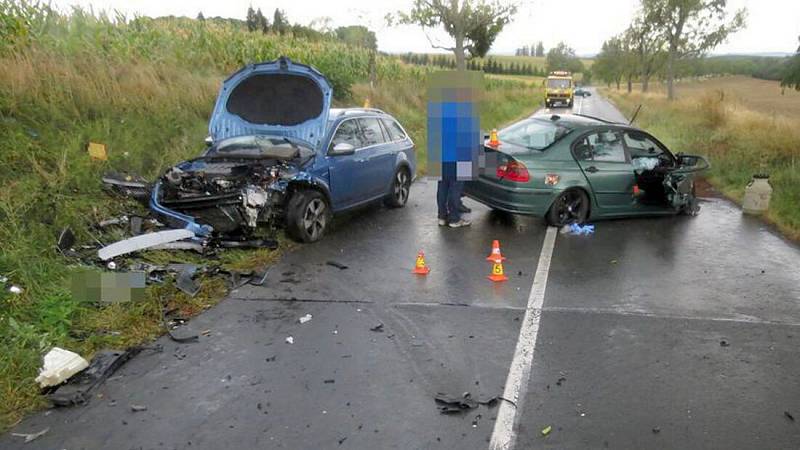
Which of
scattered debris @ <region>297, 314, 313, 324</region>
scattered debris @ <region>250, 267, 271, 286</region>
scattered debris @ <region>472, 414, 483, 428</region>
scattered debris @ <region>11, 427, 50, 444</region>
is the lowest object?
scattered debris @ <region>472, 414, 483, 428</region>

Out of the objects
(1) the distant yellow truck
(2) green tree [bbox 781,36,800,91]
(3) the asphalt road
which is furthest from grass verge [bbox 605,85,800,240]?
(1) the distant yellow truck

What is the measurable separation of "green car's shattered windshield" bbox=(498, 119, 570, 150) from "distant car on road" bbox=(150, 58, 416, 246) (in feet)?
5.93

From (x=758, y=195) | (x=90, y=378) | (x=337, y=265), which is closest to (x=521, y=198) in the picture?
(x=337, y=265)

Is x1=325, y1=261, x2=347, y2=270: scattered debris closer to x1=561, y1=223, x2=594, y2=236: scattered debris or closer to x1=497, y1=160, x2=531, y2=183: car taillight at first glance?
x1=497, y1=160, x2=531, y2=183: car taillight

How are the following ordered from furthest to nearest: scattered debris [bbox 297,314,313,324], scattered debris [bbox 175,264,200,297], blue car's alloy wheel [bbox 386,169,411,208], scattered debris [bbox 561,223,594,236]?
1. blue car's alloy wheel [bbox 386,169,411,208]
2. scattered debris [bbox 561,223,594,236]
3. scattered debris [bbox 175,264,200,297]
4. scattered debris [bbox 297,314,313,324]

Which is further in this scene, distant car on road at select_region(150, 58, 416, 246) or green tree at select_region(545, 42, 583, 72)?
green tree at select_region(545, 42, 583, 72)

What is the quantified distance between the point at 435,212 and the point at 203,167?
3621 mm

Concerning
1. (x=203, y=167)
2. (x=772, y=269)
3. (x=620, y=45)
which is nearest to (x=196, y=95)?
(x=203, y=167)

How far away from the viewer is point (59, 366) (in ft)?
12.7

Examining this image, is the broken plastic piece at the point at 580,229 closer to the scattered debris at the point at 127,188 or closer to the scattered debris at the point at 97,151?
the scattered debris at the point at 127,188

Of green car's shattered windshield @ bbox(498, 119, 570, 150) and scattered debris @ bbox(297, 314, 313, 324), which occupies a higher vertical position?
green car's shattered windshield @ bbox(498, 119, 570, 150)

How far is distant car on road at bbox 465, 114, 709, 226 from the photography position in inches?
302

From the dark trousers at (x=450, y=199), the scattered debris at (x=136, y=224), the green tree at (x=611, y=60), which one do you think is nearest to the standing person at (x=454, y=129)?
the dark trousers at (x=450, y=199)

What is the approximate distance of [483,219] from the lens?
28.1 ft
